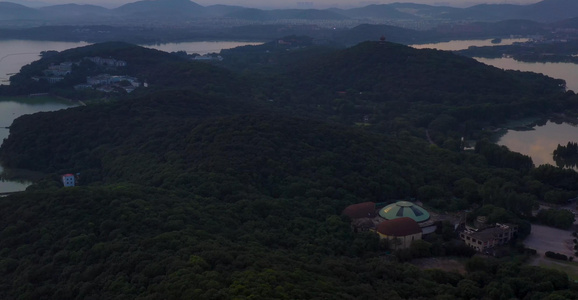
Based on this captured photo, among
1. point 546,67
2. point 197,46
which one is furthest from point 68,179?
point 197,46

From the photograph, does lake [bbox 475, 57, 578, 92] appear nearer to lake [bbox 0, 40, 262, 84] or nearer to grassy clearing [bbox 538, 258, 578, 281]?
grassy clearing [bbox 538, 258, 578, 281]

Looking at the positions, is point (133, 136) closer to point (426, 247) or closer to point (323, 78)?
point (426, 247)

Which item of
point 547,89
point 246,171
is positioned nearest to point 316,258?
point 246,171

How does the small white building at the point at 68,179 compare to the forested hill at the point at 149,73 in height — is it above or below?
below

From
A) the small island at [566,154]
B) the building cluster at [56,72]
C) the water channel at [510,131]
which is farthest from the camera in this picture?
the building cluster at [56,72]

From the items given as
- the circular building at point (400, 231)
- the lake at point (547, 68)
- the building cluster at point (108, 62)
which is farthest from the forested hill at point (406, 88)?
the circular building at point (400, 231)

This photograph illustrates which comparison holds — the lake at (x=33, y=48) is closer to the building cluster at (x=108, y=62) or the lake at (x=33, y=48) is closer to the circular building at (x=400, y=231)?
the building cluster at (x=108, y=62)
